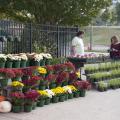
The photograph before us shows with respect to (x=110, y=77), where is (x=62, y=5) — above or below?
above

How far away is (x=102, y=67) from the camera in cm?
1562

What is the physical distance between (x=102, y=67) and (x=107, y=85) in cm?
150

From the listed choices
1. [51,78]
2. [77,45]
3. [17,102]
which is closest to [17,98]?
[17,102]

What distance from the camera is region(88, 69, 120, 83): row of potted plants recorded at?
1417 centimetres

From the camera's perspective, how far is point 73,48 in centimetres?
1546

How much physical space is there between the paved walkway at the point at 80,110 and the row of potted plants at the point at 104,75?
1297 mm

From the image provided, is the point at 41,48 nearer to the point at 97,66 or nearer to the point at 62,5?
the point at 97,66

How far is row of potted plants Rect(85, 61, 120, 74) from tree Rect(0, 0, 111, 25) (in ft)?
14.8

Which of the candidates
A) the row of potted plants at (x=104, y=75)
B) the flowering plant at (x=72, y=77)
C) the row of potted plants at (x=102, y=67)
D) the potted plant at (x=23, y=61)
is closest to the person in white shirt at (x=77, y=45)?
the row of potted plants at (x=102, y=67)

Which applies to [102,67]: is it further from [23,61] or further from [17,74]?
[17,74]

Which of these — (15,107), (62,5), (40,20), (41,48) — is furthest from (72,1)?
(15,107)

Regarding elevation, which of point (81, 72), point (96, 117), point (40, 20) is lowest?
point (96, 117)

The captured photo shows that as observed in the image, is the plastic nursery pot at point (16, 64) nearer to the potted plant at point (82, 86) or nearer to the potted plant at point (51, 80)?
the potted plant at point (51, 80)

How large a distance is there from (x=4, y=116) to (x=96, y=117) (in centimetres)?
208
